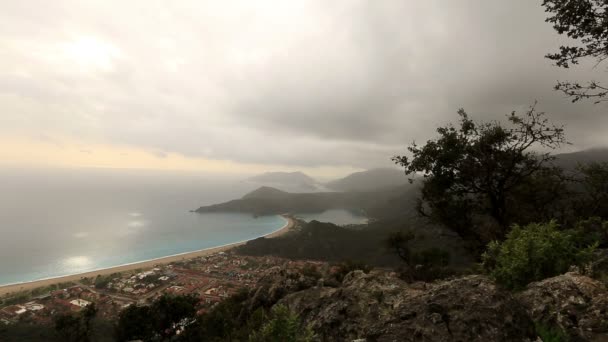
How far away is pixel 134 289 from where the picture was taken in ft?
198

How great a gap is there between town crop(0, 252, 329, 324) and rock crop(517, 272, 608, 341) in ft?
113

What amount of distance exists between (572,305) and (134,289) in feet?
253

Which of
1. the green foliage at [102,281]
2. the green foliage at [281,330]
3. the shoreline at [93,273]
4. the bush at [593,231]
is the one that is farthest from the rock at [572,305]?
the shoreline at [93,273]

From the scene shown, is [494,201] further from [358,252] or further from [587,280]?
[358,252]

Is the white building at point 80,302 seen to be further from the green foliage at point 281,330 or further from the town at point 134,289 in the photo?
the green foliage at point 281,330

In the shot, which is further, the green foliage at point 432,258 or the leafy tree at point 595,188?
the green foliage at point 432,258

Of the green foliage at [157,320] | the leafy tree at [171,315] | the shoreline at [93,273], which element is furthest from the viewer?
the shoreline at [93,273]

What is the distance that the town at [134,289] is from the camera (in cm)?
4762

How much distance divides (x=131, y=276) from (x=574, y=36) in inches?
3637

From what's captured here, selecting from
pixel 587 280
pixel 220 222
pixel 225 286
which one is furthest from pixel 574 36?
pixel 220 222

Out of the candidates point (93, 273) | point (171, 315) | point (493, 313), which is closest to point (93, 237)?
point (93, 273)

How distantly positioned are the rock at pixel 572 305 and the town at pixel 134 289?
34.4m

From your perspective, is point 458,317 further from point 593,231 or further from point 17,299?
point 17,299

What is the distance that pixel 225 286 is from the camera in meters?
60.0
